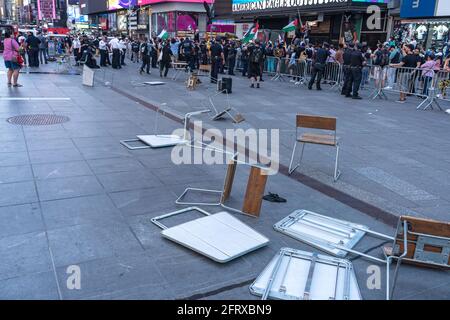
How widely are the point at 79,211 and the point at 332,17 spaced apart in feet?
77.6

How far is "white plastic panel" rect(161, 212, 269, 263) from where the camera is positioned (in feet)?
13.0

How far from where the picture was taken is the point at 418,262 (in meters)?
3.83

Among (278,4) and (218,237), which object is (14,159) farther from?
(278,4)

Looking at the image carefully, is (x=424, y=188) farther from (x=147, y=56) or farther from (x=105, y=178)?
(x=147, y=56)

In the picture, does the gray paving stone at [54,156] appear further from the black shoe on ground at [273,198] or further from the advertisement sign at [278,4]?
the advertisement sign at [278,4]

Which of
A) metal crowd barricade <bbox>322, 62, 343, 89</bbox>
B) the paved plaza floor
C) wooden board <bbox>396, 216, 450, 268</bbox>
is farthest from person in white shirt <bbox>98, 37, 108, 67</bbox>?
wooden board <bbox>396, 216, 450, 268</bbox>

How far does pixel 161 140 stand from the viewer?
8023 mm

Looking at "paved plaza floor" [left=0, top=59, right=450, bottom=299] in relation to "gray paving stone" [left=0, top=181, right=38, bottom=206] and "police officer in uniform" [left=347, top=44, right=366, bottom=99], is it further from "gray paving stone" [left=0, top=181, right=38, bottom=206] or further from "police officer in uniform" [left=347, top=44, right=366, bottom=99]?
"police officer in uniform" [left=347, top=44, right=366, bottom=99]

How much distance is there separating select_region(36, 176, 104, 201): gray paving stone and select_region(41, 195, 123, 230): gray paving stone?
0.55 ft

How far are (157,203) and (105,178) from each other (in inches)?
47.6

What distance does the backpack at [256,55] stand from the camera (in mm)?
16312

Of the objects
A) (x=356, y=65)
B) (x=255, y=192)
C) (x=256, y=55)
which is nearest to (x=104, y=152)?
(x=255, y=192)
